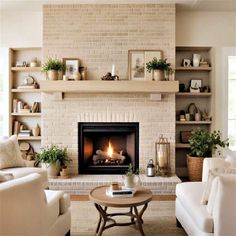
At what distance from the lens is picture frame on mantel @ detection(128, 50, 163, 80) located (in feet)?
16.1

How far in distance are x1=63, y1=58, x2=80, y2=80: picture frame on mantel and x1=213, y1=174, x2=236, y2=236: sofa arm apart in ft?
11.0

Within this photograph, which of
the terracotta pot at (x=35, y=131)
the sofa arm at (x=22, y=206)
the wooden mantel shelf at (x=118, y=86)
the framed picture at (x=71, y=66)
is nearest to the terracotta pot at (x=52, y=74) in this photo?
the wooden mantel shelf at (x=118, y=86)

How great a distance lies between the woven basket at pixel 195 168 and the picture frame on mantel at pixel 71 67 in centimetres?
242

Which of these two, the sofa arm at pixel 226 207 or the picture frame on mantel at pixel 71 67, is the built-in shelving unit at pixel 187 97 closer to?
the picture frame on mantel at pixel 71 67

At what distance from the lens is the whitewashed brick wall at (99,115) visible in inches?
194

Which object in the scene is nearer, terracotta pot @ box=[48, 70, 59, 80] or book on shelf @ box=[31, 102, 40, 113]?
terracotta pot @ box=[48, 70, 59, 80]

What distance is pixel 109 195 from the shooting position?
2.90m

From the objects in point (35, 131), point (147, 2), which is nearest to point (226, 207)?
point (147, 2)

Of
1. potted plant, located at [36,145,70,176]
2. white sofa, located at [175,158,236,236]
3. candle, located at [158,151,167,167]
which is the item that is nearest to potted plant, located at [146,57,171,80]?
candle, located at [158,151,167,167]

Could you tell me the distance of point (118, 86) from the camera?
4664 mm

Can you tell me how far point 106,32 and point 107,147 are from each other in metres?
2.01

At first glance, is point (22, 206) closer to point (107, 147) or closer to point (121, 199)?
point (121, 199)

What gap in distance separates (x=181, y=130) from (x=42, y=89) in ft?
8.65

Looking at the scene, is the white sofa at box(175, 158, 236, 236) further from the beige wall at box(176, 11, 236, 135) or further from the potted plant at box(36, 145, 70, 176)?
the beige wall at box(176, 11, 236, 135)
